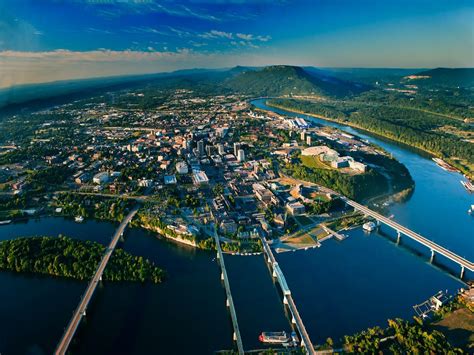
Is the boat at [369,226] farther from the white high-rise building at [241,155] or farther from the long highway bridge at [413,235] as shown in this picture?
the white high-rise building at [241,155]

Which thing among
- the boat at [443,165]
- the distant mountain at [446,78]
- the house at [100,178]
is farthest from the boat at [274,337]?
the distant mountain at [446,78]

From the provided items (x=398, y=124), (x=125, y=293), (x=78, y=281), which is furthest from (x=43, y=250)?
(x=398, y=124)

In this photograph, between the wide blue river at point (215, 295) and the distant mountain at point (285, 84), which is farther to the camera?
the distant mountain at point (285, 84)

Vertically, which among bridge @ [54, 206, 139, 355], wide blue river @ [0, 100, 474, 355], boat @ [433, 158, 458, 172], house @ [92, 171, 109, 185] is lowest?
boat @ [433, 158, 458, 172]

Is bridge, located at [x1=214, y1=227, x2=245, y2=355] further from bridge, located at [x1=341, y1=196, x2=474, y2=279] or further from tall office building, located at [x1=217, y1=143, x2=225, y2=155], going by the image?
tall office building, located at [x1=217, y1=143, x2=225, y2=155]

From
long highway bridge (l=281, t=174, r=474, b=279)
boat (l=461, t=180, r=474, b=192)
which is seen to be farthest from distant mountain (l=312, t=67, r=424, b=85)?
long highway bridge (l=281, t=174, r=474, b=279)

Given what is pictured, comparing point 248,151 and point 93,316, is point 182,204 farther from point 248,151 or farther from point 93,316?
point 248,151
